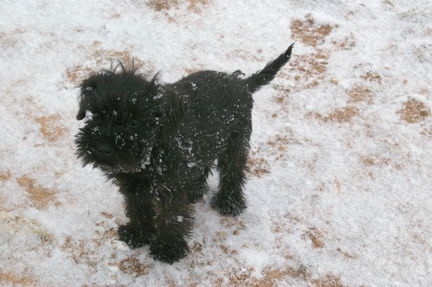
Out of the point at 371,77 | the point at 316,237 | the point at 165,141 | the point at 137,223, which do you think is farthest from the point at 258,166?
the point at 371,77

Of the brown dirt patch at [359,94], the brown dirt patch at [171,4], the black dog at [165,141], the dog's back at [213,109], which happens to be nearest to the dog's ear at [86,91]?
the black dog at [165,141]

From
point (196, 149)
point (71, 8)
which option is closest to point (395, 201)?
point (196, 149)

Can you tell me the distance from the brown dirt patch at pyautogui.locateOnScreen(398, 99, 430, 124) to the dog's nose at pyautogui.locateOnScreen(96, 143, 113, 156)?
189 inches

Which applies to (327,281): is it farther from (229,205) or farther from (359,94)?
(359,94)

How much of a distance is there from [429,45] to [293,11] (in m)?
2.57

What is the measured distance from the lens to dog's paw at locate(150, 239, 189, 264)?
3.95m

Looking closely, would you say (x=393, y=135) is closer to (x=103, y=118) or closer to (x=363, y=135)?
(x=363, y=135)

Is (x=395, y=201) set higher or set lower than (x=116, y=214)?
higher

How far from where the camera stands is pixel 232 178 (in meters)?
4.54

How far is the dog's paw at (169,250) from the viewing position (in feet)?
13.0

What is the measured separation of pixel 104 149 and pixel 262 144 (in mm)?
2981

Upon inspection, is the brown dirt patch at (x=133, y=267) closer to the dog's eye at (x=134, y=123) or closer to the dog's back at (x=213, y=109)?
the dog's back at (x=213, y=109)

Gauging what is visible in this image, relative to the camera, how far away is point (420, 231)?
182 inches

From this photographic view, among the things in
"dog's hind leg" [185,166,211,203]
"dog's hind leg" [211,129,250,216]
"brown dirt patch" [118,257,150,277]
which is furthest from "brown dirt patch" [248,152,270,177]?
"brown dirt patch" [118,257,150,277]
